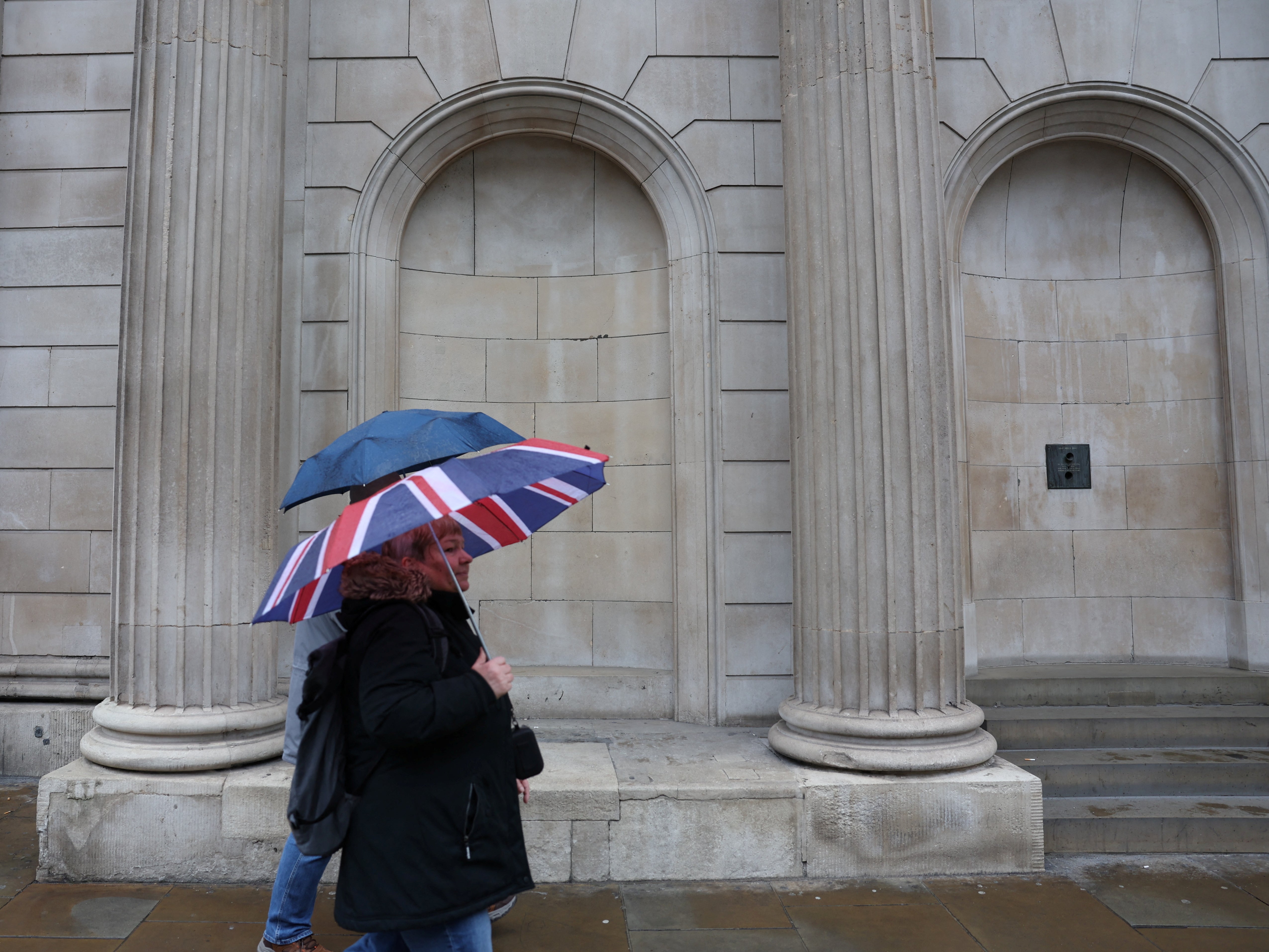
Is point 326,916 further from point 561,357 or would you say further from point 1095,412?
point 1095,412

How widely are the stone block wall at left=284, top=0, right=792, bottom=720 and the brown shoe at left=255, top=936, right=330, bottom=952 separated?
3.11 metres

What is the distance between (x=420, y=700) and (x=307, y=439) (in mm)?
4358

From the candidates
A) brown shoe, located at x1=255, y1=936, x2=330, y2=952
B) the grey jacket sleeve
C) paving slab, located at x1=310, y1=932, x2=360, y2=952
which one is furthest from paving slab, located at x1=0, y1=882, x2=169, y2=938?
the grey jacket sleeve


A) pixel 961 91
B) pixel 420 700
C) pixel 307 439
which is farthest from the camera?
pixel 961 91

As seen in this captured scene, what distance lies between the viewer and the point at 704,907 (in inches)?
183

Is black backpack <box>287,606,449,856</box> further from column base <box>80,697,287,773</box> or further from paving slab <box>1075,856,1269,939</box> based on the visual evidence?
paving slab <box>1075,856,1269,939</box>

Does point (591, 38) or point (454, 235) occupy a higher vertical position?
point (591, 38)

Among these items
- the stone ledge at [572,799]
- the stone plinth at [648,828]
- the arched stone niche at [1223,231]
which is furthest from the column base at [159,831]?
the arched stone niche at [1223,231]

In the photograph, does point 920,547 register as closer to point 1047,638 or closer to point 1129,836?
point 1129,836

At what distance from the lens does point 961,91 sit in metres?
6.94

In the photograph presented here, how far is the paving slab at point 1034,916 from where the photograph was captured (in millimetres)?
4168

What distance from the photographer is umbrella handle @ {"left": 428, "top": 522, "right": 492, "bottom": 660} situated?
2807 mm

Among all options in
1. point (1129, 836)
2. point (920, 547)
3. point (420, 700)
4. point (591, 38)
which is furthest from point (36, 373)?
point (1129, 836)

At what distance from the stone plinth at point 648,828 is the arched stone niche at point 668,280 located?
149 cm
